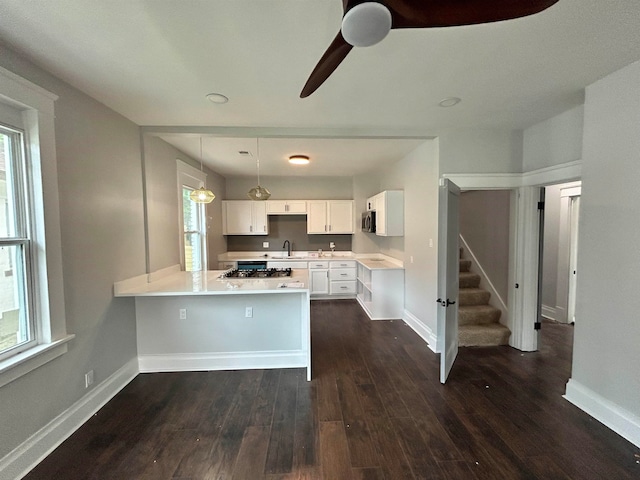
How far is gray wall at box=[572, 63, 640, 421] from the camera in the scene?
1954 mm

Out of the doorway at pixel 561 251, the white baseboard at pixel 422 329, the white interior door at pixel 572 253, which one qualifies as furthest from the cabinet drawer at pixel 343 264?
the white interior door at pixel 572 253

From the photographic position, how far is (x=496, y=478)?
5.45 ft

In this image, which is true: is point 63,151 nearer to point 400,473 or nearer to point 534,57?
point 400,473

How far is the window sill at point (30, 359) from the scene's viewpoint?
5.40ft

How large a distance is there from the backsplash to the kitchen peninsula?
3242mm

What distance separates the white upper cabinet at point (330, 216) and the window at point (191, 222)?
7.40 feet

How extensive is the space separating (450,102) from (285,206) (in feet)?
13.3

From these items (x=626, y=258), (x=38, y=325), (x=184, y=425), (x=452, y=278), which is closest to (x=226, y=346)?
(x=184, y=425)

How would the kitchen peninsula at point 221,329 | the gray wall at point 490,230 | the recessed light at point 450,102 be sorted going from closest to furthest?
the recessed light at point 450,102 → the kitchen peninsula at point 221,329 → the gray wall at point 490,230

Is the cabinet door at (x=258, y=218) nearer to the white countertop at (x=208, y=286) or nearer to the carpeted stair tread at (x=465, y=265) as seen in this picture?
the white countertop at (x=208, y=286)

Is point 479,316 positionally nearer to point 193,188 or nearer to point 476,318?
point 476,318

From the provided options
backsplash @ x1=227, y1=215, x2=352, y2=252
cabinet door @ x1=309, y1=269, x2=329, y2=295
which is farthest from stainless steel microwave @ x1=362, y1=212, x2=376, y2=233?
cabinet door @ x1=309, y1=269, x2=329, y2=295

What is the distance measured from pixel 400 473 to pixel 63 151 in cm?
332

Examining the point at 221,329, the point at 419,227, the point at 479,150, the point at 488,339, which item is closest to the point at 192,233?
the point at 221,329
